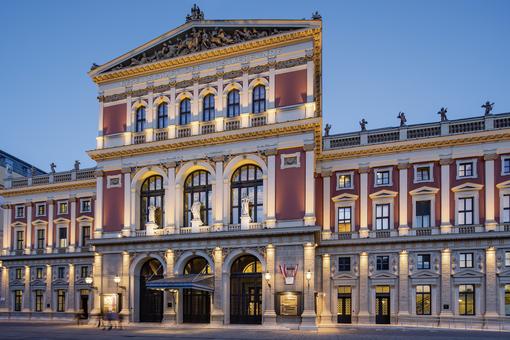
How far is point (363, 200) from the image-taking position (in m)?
49.1

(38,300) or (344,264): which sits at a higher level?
(344,264)

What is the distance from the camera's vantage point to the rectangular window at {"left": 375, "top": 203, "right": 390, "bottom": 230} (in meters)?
48.2

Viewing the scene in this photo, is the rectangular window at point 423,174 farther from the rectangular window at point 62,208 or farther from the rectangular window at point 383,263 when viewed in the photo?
the rectangular window at point 62,208

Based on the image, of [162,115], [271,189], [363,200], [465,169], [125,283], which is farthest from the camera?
[162,115]

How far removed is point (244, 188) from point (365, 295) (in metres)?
13.3

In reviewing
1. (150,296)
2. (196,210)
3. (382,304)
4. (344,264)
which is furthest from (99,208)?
(382,304)

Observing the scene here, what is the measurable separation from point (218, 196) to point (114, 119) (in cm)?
1341

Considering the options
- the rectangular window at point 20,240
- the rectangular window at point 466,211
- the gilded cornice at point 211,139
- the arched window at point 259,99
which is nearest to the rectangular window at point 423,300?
the rectangular window at point 466,211

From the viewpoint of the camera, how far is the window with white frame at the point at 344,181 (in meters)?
50.1

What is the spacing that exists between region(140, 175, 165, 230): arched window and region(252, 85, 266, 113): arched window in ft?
34.4

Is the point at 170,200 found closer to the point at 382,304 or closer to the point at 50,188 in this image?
the point at 382,304

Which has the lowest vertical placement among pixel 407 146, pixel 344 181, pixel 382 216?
pixel 382 216

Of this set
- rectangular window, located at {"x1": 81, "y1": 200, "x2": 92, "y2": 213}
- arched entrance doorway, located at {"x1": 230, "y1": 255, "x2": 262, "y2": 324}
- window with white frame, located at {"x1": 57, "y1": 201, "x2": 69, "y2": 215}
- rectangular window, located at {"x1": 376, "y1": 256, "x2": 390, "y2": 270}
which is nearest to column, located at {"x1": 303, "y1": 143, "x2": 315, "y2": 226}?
arched entrance doorway, located at {"x1": 230, "y1": 255, "x2": 262, "y2": 324}

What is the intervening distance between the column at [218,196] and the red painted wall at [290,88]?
6.70 metres
